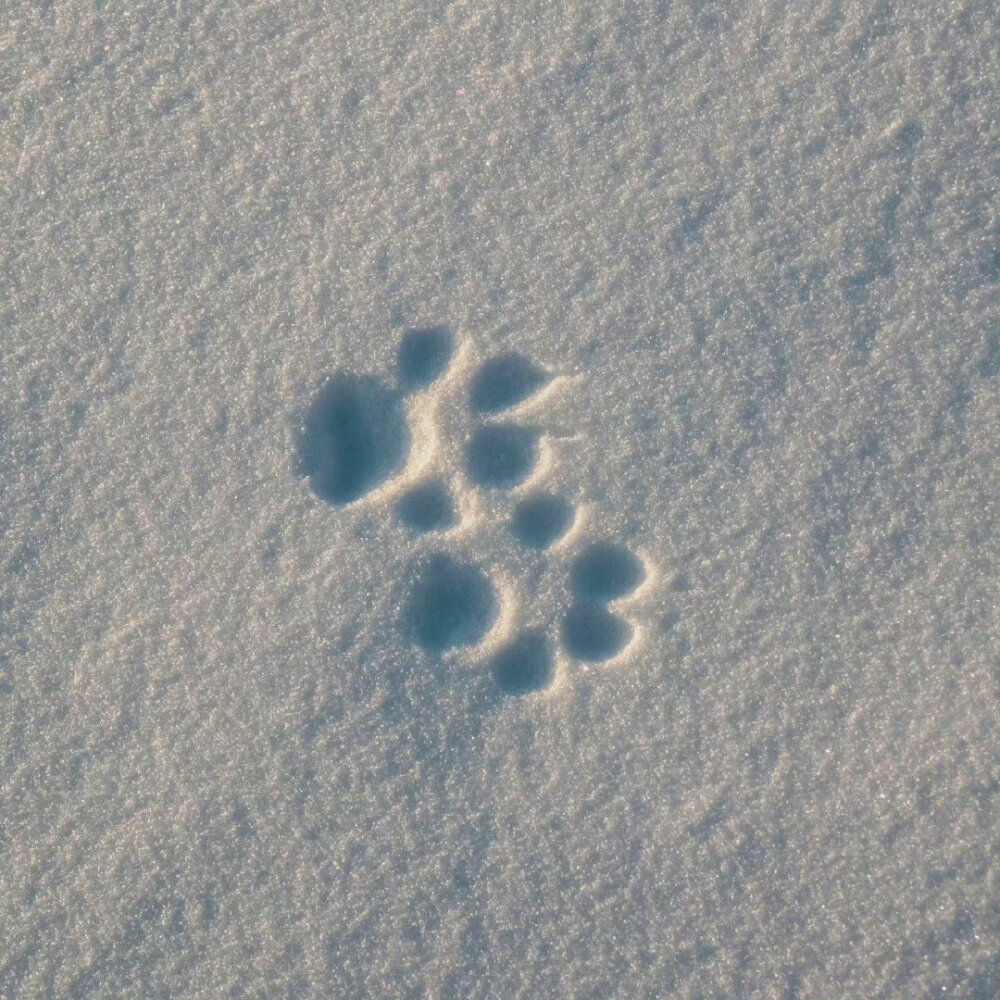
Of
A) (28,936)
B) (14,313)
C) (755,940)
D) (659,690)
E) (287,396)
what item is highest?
(14,313)

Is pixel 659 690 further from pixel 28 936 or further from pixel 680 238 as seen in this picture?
pixel 28 936

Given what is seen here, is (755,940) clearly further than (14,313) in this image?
No

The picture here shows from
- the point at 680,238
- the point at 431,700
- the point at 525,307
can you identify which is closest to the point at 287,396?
the point at 525,307

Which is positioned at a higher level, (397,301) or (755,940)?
(397,301)
